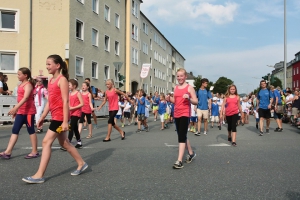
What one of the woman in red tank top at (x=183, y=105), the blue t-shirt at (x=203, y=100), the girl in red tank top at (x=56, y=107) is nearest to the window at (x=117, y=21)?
the blue t-shirt at (x=203, y=100)

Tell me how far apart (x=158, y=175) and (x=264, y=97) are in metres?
7.75

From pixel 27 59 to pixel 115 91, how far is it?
16537mm

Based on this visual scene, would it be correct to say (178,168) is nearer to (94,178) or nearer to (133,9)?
(94,178)

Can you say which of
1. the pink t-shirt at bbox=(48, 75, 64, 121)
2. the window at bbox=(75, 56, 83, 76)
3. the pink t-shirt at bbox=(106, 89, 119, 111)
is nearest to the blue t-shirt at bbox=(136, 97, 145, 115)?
the pink t-shirt at bbox=(106, 89, 119, 111)

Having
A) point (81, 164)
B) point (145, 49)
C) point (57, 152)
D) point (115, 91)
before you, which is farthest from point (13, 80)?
point (145, 49)

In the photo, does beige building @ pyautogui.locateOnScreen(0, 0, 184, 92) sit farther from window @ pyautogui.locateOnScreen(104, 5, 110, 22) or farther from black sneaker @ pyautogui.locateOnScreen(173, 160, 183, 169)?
black sneaker @ pyautogui.locateOnScreen(173, 160, 183, 169)

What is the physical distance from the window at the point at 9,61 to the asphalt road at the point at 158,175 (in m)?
17.5

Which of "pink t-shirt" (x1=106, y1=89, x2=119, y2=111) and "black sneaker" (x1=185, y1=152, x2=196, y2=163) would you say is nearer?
"black sneaker" (x1=185, y1=152, x2=196, y2=163)

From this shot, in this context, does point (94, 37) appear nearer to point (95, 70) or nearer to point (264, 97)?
point (95, 70)

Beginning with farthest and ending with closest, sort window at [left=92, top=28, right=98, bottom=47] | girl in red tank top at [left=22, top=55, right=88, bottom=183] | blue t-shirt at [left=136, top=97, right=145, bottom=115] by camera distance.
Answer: window at [left=92, top=28, right=98, bottom=47]
blue t-shirt at [left=136, top=97, right=145, bottom=115]
girl in red tank top at [left=22, top=55, right=88, bottom=183]

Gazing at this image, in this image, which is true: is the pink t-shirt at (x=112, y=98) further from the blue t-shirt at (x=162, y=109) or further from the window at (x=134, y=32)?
the window at (x=134, y=32)

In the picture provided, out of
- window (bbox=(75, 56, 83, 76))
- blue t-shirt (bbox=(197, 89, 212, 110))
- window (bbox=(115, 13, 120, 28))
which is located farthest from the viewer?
window (bbox=(115, 13, 120, 28))

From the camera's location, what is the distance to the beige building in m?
23.6

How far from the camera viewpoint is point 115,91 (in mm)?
9656
